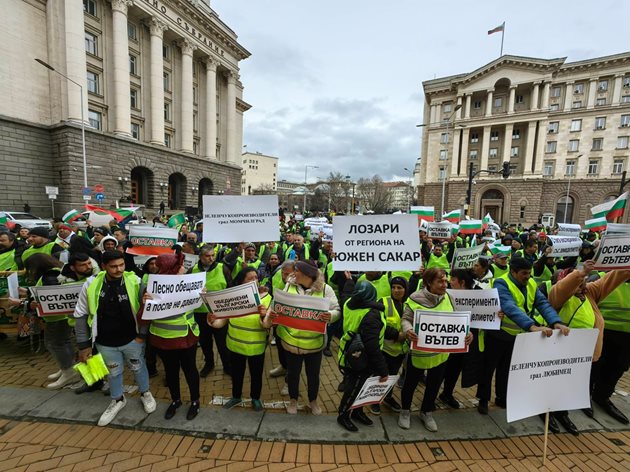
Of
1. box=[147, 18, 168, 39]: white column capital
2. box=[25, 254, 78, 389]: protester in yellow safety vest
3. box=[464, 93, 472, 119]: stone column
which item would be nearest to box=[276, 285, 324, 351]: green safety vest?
box=[25, 254, 78, 389]: protester in yellow safety vest

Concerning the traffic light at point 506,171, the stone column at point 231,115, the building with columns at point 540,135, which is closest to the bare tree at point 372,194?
the building with columns at point 540,135

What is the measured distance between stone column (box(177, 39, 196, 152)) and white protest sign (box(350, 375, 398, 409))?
3336 cm

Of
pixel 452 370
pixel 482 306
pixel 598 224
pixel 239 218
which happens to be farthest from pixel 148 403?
pixel 598 224

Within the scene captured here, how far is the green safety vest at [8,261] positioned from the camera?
4783 millimetres

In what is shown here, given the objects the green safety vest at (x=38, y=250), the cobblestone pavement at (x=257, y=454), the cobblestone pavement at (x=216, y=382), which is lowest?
the cobblestone pavement at (x=216, y=382)

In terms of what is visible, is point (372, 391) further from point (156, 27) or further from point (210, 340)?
point (156, 27)

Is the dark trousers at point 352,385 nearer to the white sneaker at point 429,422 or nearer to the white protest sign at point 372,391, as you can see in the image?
the white protest sign at point 372,391

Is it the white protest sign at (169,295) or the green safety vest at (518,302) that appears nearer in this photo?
the white protest sign at (169,295)

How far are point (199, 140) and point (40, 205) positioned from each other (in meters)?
17.1

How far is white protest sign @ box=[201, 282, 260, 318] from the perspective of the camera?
10.0ft

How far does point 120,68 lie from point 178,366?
98.2 ft

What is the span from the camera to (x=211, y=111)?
111ft

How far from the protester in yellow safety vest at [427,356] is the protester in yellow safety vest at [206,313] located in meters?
2.42

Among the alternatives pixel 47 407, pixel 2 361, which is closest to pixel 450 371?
pixel 47 407
